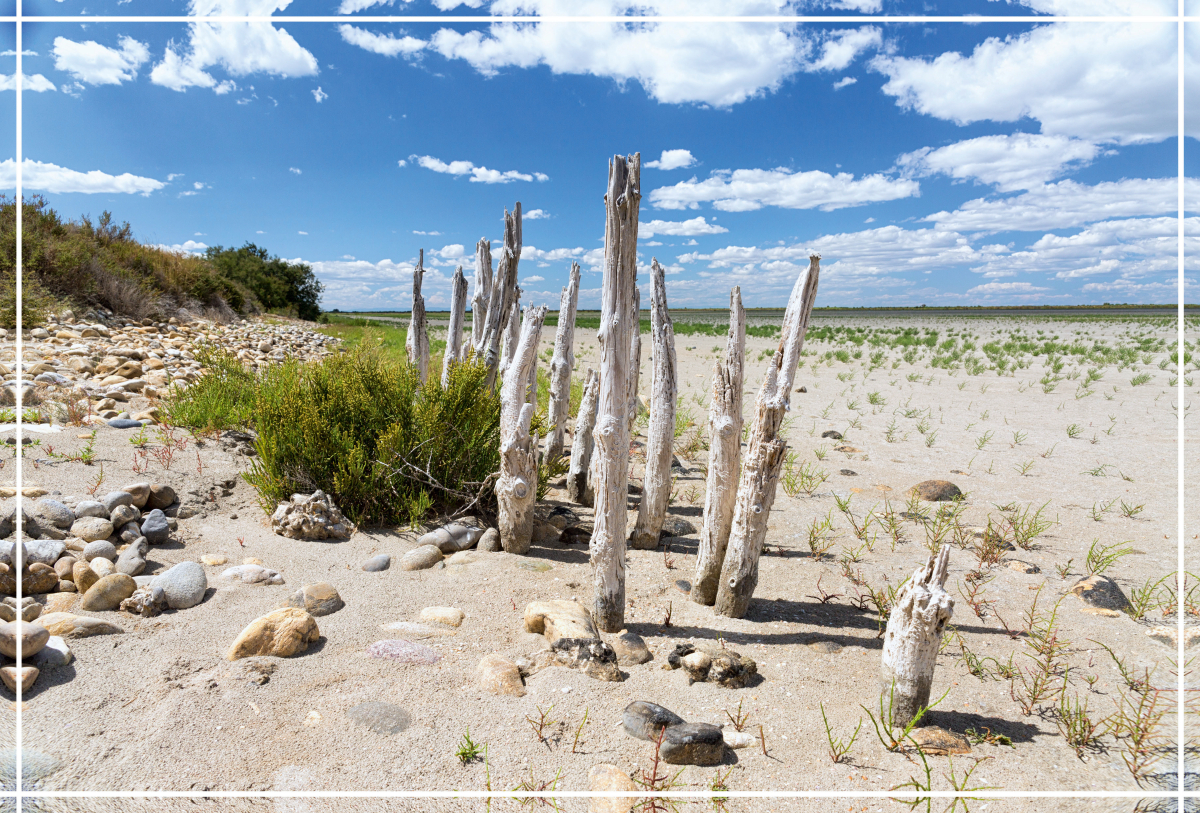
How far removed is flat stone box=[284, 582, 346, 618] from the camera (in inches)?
146

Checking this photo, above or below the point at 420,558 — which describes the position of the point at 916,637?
above

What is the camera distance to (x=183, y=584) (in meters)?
3.69

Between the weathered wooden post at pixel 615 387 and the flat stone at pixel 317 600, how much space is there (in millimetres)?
1559

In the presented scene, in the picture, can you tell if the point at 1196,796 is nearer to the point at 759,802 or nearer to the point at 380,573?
the point at 759,802

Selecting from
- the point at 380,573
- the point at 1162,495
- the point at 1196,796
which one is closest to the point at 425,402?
the point at 380,573

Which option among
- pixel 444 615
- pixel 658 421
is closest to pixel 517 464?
pixel 658 421

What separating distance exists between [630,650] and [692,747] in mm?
846

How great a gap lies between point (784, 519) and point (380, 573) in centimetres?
333

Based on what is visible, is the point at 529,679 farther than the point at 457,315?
No

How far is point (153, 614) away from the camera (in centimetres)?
353

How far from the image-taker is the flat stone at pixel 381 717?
2722 mm

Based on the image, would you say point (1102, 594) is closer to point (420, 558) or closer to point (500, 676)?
point (500, 676)

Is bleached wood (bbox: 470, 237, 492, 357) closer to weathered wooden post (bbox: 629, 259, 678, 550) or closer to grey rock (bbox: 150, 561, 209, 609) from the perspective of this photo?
weathered wooden post (bbox: 629, 259, 678, 550)

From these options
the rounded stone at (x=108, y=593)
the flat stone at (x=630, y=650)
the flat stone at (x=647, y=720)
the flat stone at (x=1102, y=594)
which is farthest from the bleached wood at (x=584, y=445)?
the flat stone at (x=1102, y=594)
